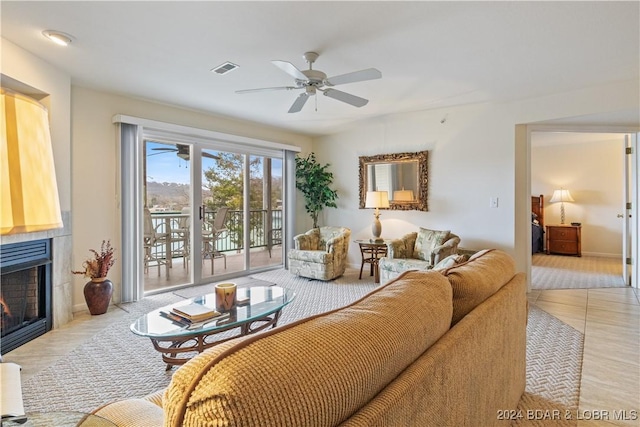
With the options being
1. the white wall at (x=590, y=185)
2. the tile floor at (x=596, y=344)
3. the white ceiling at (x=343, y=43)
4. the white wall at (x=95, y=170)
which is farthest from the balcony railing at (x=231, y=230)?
the white wall at (x=590, y=185)

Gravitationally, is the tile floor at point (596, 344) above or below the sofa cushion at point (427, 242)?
below

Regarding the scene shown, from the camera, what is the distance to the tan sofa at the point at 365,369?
543 mm

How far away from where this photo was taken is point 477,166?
449 cm

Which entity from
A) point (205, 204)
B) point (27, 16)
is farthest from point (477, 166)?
point (27, 16)

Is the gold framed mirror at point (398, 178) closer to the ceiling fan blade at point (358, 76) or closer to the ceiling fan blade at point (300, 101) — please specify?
the ceiling fan blade at point (300, 101)

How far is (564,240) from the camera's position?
22.4ft

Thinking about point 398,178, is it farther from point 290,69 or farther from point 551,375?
point 551,375

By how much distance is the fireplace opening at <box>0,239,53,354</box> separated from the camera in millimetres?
2625

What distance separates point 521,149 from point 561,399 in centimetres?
320

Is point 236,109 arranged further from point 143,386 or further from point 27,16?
point 143,386

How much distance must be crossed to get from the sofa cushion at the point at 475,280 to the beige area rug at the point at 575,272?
141 inches

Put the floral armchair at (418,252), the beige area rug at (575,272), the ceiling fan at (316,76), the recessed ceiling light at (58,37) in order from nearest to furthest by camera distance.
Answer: the recessed ceiling light at (58,37), the ceiling fan at (316,76), the floral armchair at (418,252), the beige area rug at (575,272)

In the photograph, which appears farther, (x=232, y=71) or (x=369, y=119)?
(x=369, y=119)

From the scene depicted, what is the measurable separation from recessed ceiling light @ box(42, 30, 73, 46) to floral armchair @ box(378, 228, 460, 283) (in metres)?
3.73
